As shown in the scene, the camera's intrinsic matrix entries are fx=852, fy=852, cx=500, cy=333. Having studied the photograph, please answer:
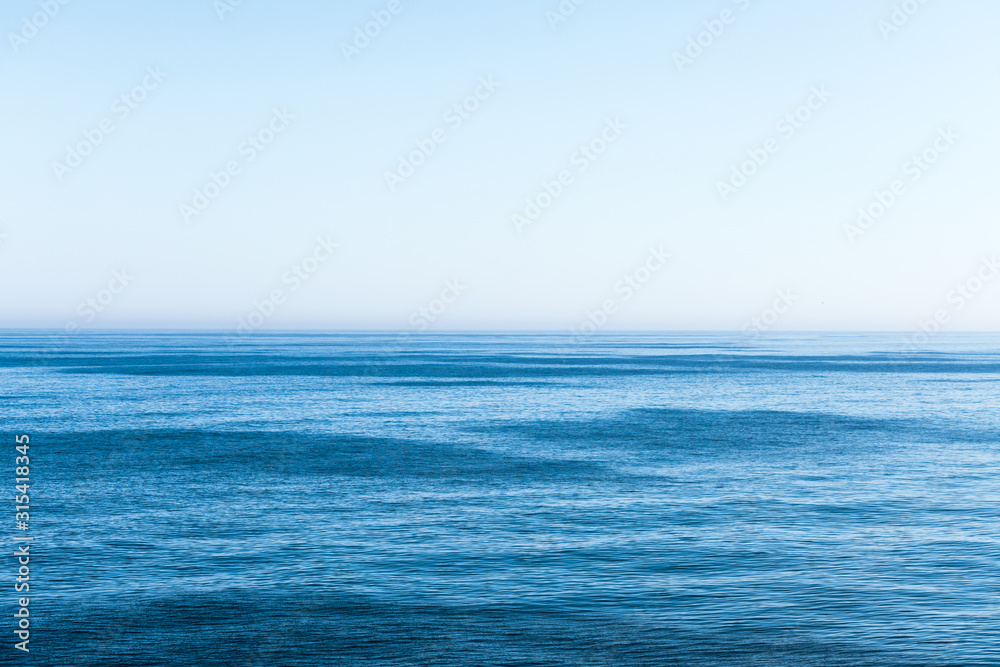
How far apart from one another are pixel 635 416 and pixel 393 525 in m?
36.2

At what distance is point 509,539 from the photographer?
26359mm

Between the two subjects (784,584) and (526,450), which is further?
(526,450)

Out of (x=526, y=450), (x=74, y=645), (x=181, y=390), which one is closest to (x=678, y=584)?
(x=74, y=645)

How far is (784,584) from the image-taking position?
72.7ft

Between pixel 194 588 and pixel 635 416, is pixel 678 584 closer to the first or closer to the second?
pixel 194 588

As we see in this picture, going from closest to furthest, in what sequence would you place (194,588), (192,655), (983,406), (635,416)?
(192,655), (194,588), (635,416), (983,406)

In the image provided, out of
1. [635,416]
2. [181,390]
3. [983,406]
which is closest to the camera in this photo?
[635,416]

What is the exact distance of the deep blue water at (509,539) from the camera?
18.4m

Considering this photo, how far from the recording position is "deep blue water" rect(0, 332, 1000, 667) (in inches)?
725

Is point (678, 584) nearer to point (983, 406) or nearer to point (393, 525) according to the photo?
point (393, 525)

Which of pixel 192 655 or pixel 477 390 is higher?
pixel 477 390

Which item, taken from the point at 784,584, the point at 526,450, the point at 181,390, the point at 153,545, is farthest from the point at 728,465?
the point at 181,390

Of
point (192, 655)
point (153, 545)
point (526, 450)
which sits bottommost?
point (192, 655)

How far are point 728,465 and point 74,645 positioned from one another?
3022 cm
